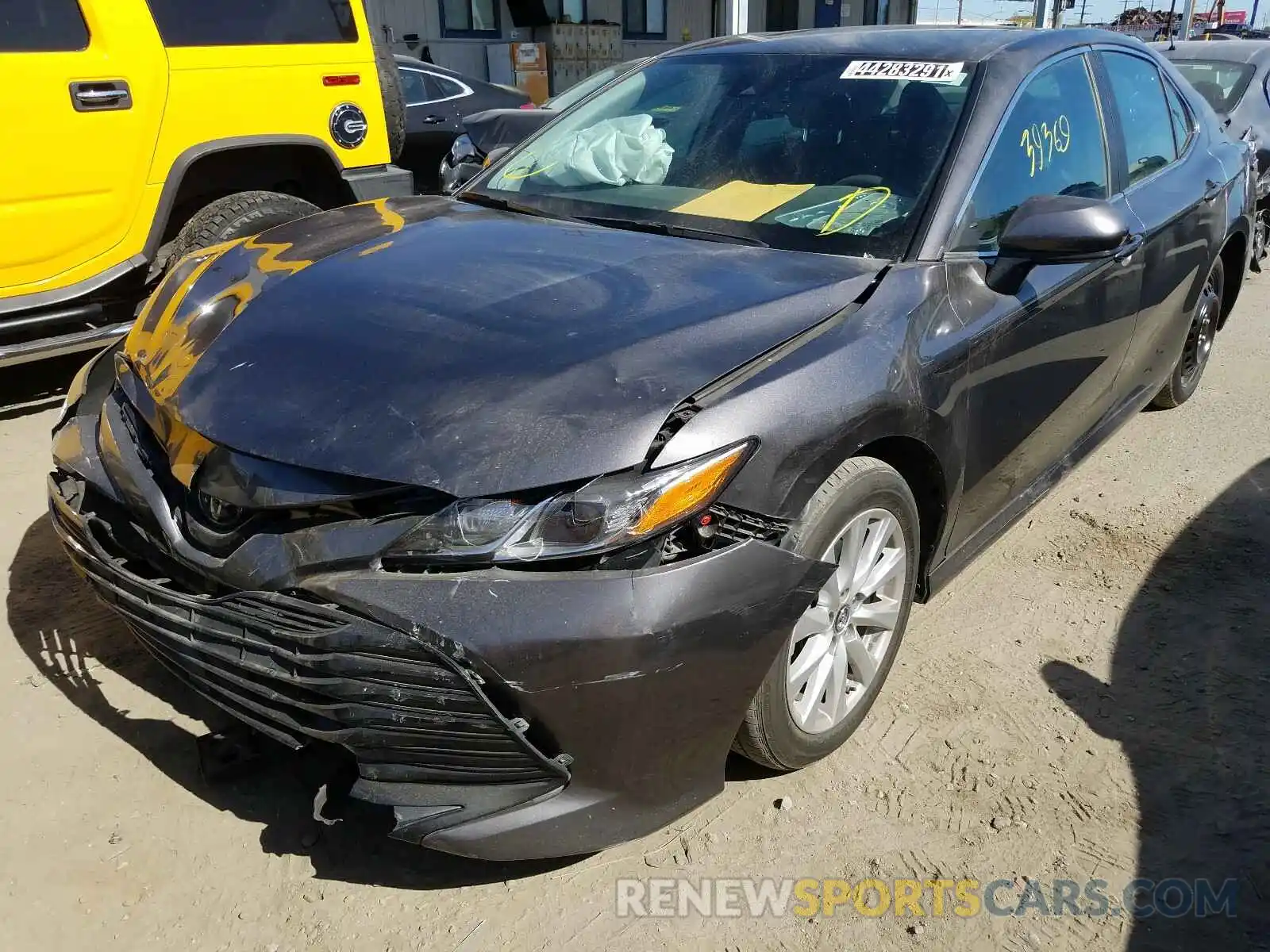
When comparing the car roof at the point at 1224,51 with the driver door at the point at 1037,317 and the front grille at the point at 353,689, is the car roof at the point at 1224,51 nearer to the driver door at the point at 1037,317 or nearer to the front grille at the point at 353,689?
the driver door at the point at 1037,317

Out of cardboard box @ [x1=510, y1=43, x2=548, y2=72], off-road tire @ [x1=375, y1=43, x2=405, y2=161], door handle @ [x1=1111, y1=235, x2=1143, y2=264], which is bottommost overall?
cardboard box @ [x1=510, y1=43, x2=548, y2=72]

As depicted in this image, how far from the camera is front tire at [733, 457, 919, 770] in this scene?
221 cm

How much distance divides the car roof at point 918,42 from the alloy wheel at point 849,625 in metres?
1.55

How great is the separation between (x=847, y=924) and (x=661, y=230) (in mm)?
1844

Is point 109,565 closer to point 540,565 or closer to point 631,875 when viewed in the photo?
point 540,565

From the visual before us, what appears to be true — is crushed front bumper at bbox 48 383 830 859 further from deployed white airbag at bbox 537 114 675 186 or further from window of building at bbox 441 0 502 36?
window of building at bbox 441 0 502 36

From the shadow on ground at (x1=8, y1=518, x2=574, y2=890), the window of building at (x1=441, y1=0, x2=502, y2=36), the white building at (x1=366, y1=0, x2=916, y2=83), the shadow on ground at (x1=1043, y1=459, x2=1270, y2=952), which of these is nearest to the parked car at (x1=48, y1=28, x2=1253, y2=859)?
the shadow on ground at (x1=8, y1=518, x2=574, y2=890)

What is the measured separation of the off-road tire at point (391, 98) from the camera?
5.44m

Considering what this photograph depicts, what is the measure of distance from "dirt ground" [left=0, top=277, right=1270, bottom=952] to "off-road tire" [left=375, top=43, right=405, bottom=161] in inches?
119

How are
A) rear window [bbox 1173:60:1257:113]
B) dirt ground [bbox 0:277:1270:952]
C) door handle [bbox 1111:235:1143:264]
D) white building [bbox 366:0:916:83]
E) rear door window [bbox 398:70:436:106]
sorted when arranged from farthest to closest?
white building [bbox 366:0:916:83]
rear door window [bbox 398:70:436:106]
rear window [bbox 1173:60:1257:113]
door handle [bbox 1111:235:1143:264]
dirt ground [bbox 0:277:1270:952]

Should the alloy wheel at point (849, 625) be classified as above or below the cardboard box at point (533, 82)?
above

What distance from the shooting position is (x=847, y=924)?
2.15 m

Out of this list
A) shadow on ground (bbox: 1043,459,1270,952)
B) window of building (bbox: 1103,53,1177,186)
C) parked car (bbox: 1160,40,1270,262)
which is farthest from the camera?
parked car (bbox: 1160,40,1270,262)

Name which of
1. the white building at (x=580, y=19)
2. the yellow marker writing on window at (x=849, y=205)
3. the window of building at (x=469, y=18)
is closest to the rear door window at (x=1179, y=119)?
the yellow marker writing on window at (x=849, y=205)
